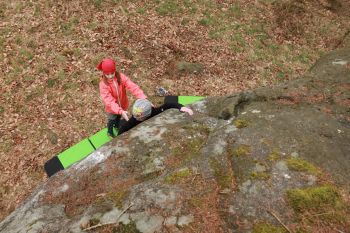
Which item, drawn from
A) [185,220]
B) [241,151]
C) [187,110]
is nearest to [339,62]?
[187,110]

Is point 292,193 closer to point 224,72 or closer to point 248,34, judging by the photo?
point 224,72

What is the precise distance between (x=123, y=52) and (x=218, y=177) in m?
8.05

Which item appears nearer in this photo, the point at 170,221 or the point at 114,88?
the point at 170,221

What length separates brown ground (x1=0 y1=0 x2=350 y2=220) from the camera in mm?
9406

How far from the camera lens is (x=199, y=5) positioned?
45.1 feet

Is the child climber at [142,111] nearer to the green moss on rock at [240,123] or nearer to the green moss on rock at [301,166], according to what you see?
the green moss on rock at [240,123]

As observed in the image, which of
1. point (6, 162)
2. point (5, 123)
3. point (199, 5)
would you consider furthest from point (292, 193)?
point (199, 5)

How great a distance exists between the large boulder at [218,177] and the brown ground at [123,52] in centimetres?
421

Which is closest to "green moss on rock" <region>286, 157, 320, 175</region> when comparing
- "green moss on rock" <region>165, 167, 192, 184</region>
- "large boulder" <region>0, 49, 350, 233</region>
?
"large boulder" <region>0, 49, 350, 233</region>

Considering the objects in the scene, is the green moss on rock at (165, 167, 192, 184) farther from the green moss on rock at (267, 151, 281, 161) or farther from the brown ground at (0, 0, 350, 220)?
the brown ground at (0, 0, 350, 220)

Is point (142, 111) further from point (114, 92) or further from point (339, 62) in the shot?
point (339, 62)

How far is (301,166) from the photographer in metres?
4.36

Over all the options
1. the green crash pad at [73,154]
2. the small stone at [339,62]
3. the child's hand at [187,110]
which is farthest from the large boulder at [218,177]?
the green crash pad at [73,154]

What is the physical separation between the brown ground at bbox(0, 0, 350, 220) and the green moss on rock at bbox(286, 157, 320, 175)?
636 cm
